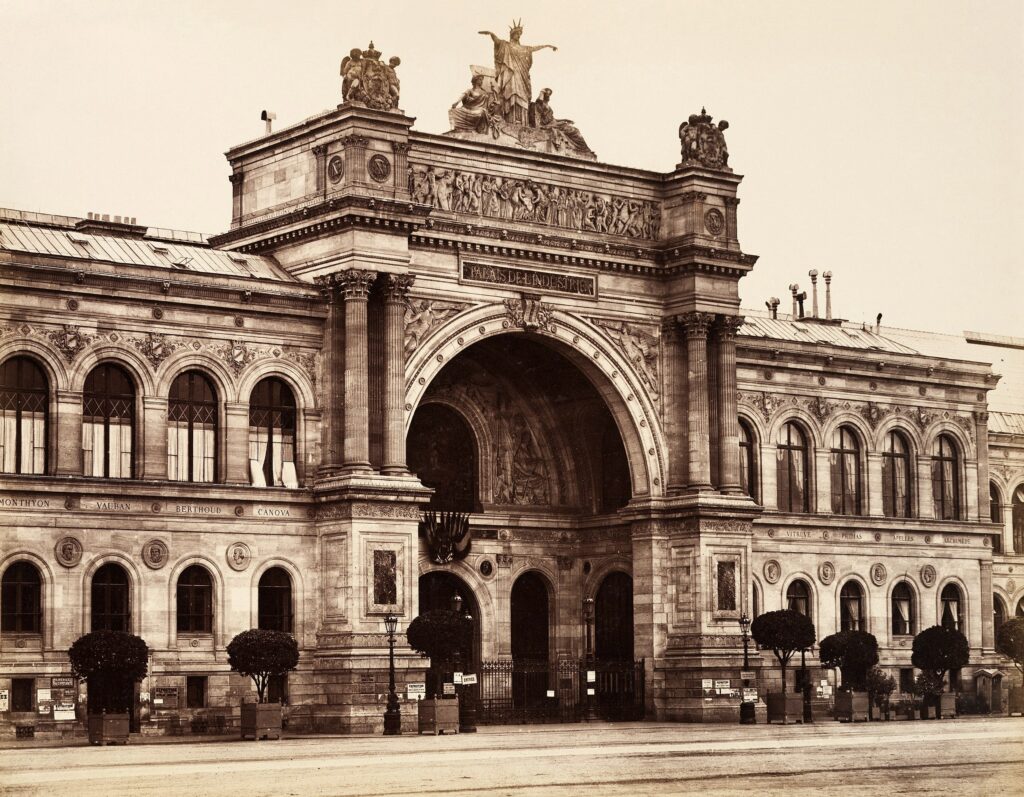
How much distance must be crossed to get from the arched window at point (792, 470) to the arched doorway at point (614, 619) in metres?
7.53

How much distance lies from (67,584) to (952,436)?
119ft

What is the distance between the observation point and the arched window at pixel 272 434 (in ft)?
194

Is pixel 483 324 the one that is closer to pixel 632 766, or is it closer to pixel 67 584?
pixel 67 584

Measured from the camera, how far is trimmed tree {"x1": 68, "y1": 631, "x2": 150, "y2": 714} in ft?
167

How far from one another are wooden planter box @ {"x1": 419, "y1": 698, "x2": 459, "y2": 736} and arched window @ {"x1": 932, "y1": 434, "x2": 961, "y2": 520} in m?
27.5

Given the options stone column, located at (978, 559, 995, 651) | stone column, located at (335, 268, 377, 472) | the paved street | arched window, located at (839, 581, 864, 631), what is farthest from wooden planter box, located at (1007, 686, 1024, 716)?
stone column, located at (335, 268, 377, 472)

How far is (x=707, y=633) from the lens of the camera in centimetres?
6475

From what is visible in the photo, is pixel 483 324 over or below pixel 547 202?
below

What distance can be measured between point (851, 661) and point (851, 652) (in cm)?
36

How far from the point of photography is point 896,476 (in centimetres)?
7569

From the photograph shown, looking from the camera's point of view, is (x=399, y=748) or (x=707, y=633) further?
(x=707, y=633)

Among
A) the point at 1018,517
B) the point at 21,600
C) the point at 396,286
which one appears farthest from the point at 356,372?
the point at 1018,517

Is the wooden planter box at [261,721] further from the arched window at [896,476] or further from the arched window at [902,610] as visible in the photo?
the arched window at [896,476]

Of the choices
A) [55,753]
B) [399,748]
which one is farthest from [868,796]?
[55,753]
